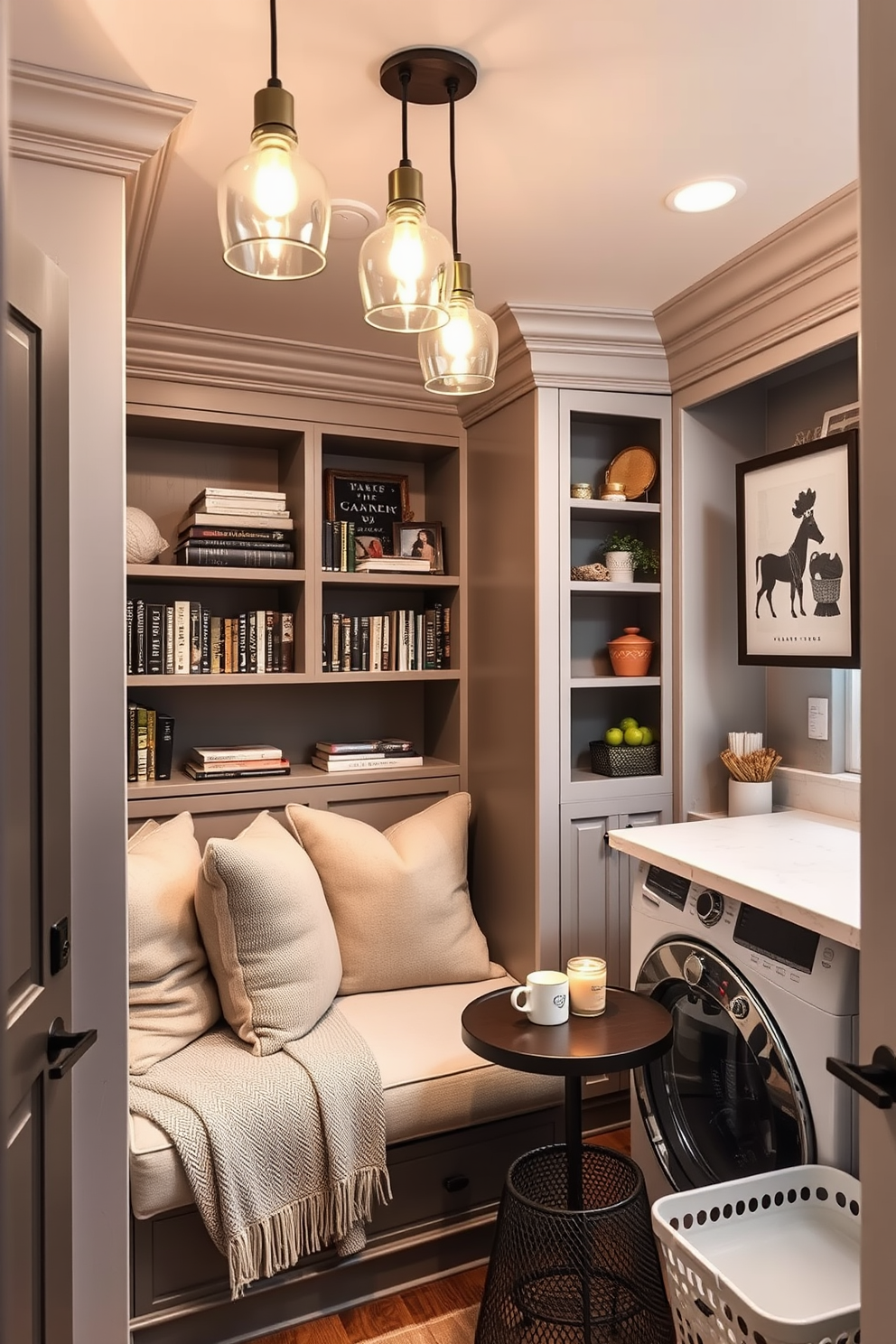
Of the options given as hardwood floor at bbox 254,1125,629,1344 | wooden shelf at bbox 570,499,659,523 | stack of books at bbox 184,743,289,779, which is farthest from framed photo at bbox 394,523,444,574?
hardwood floor at bbox 254,1125,629,1344

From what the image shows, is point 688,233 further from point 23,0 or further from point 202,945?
point 202,945

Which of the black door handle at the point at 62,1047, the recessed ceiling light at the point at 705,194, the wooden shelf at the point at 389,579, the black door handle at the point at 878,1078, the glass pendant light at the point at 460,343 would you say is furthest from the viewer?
the wooden shelf at the point at 389,579

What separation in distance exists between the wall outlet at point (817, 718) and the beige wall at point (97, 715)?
6.33 feet

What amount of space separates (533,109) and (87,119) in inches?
30.2

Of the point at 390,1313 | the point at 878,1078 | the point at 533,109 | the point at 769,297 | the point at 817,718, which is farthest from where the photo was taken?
the point at 817,718

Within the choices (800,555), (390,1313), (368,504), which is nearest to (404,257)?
(800,555)

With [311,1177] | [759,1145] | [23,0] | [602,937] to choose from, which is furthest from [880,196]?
[602,937]

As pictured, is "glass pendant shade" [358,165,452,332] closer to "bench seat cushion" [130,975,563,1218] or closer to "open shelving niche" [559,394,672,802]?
"open shelving niche" [559,394,672,802]

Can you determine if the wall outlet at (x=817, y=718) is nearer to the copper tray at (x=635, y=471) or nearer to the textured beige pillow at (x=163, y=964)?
the copper tray at (x=635, y=471)

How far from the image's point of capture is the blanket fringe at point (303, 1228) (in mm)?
1950

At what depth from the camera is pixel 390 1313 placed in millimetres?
2145

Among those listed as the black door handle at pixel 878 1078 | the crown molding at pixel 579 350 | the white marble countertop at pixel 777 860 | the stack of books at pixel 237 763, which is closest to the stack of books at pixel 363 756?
the stack of books at pixel 237 763

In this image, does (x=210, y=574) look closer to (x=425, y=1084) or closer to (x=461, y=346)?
(x=461, y=346)

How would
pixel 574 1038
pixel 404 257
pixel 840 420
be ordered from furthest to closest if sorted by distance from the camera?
pixel 840 420 → pixel 574 1038 → pixel 404 257
